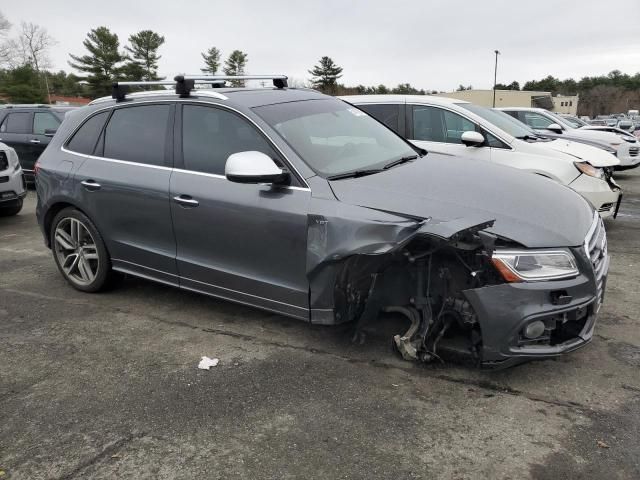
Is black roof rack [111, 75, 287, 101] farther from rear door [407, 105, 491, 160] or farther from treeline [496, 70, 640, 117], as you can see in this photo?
treeline [496, 70, 640, 117]

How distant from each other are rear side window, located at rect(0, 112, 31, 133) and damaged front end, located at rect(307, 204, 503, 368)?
1003 centimetres

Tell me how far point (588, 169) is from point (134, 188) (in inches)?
203

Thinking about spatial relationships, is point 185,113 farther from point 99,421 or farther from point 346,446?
point 346,446

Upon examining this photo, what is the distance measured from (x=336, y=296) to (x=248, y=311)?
124 cm

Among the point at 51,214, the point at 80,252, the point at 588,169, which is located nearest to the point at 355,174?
the point at 80,252

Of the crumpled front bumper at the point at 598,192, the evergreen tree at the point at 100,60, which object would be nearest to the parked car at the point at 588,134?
the crumpled front bumper at the point at 598,192

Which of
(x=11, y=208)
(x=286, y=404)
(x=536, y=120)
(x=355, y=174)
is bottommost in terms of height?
(x=286, y=404)

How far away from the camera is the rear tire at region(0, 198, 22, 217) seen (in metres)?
7.94

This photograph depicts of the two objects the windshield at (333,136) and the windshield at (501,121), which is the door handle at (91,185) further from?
the windshield at (501,121)

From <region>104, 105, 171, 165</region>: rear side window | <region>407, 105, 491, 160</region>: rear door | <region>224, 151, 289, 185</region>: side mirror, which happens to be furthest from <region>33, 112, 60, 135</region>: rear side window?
<region>224, 151, 289, 185</region>: side mirror

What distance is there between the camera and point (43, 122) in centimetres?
1091

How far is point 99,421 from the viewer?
2.92 metres

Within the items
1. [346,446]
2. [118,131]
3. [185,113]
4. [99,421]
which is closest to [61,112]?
[118,131]

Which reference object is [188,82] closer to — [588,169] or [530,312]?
[530,312]
